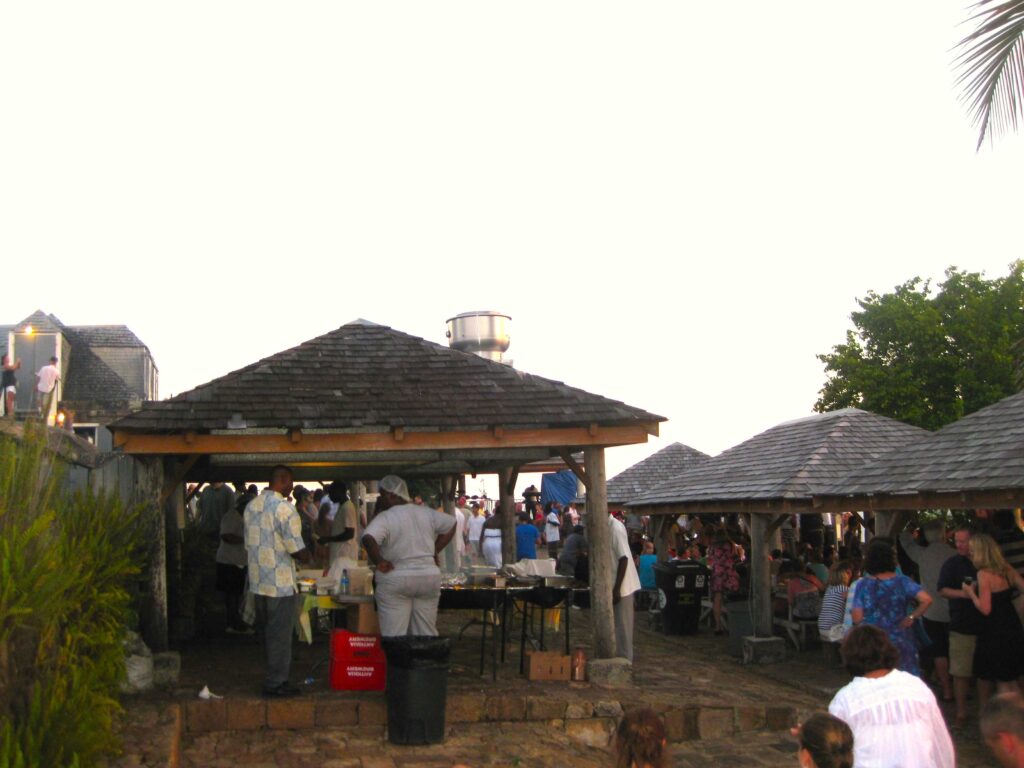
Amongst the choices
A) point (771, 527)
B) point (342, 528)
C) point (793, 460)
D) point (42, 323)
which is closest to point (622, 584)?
point (342, 528)

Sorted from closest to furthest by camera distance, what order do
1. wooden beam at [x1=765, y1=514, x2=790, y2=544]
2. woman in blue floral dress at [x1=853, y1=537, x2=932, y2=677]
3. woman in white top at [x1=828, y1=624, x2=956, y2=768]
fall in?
woman in white top at [x1=828, y1=624, x2=956, y2=768], woman in blue floral dress at [x1=853, y1=537, x2=932, y2=677], wooden beam at [x1=765, y1=514, x2=790, y2=544]

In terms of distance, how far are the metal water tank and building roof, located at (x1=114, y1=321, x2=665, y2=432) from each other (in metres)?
5.55

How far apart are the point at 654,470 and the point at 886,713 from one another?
2084 centimetres

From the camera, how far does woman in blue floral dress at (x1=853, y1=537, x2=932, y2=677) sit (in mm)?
7762

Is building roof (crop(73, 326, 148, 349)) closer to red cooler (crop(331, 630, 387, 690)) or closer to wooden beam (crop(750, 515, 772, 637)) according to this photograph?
wooden beam (crop(750, 515, 772, 637))

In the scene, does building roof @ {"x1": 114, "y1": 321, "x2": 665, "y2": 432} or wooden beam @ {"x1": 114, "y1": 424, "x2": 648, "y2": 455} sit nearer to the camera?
wooden beam @ {"x1": 114, "y1": 424, "x2": 648, "y2": 455}

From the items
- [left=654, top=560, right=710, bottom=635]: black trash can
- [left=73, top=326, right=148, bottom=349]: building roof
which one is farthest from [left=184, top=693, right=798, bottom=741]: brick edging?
[left=73, top=326, right=148, bottom=349]: building roof

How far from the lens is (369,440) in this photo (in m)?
9.81

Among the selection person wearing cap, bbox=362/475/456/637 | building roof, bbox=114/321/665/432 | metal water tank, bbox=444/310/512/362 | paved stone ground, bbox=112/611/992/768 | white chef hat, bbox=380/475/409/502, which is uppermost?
metal water tank, bbox=444/310/512/362

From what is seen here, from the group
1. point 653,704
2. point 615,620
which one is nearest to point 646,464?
point 615,620

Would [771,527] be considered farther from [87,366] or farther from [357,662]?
[87,366]

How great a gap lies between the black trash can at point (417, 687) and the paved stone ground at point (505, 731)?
0.12 metres

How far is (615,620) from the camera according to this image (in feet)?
34.9

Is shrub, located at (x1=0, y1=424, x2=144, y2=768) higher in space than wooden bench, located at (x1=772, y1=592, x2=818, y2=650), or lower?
higher
